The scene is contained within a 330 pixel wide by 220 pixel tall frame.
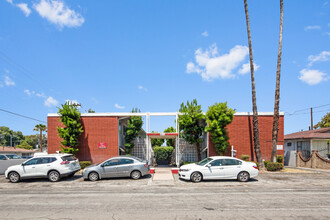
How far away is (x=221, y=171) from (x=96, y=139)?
483 inches

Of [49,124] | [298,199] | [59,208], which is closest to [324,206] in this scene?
[298,199]

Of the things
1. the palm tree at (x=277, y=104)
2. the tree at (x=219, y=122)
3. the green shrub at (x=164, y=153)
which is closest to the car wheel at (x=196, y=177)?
the tree at (x=219, y=122)

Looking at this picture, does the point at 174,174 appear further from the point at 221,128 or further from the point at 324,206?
the point at 324,206

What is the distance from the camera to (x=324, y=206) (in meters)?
7.63

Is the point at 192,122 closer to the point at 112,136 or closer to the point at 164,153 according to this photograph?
the point at 112,136

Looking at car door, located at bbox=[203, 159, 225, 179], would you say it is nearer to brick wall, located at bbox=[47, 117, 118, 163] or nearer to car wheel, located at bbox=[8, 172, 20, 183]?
brick wall, located at bbox=[47, 117, 118, 163]

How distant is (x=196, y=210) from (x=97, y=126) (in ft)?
49.6

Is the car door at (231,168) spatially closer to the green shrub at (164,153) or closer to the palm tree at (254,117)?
the palm tree at (254,117)

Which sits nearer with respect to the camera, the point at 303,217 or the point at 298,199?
the point at 303,217

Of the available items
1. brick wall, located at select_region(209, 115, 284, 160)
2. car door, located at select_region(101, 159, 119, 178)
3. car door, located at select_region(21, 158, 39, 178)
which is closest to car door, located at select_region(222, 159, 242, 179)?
car door, located at select_region(101, 159, 119, 178)

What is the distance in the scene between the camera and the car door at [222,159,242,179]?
1262 cm

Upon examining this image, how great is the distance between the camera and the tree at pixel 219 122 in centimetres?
1781

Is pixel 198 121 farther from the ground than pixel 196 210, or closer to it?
farther from the ground

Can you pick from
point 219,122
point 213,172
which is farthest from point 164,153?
point 213,172
